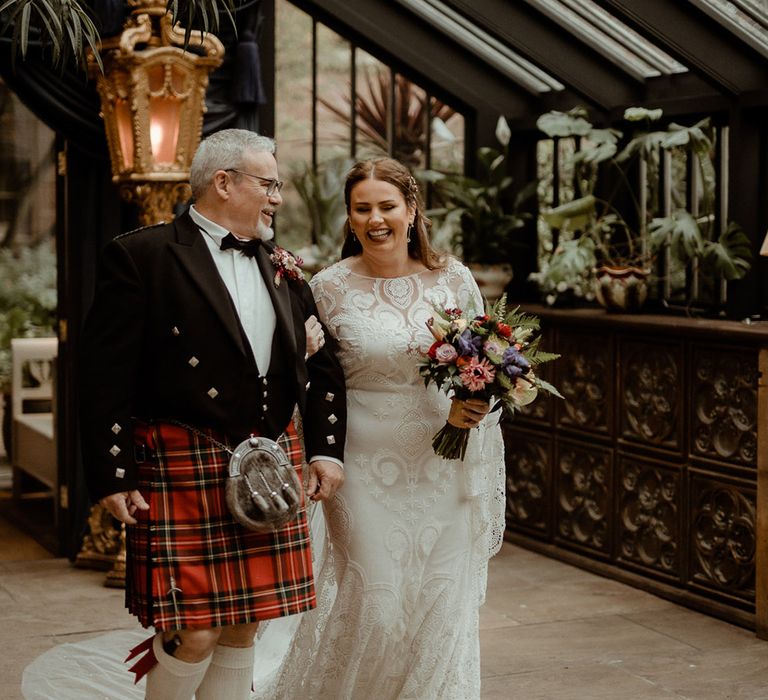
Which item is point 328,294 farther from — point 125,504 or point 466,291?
point 125,504

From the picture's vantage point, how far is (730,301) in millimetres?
5406

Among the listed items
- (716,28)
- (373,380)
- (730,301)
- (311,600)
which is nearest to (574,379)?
(730,301)

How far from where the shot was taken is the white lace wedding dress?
3.64 meters

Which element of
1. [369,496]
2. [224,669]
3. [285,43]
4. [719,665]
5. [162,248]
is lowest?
[719,665]

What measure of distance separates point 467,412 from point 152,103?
8.17 ft

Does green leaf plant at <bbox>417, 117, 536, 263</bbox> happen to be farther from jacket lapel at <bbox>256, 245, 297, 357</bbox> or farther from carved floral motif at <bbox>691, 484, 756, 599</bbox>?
jacket lapel at <bbox>256, 245, 297, 357</bbox>

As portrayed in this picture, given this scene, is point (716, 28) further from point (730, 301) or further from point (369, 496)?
point (369, 496)

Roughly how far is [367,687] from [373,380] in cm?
86

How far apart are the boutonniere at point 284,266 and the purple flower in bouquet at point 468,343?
1.45 ft

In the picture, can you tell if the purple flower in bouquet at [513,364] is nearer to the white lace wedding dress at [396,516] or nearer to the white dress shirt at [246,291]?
the white lace wedding dress at [396,516]

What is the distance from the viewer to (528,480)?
652cm

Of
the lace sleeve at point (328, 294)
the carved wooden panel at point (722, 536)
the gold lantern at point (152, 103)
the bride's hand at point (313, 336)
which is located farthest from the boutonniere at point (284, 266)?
the carved wooden panel at point (722, 536)

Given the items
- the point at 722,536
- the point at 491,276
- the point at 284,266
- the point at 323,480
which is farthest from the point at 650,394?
the point at 284,266

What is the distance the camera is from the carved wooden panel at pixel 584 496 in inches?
234
